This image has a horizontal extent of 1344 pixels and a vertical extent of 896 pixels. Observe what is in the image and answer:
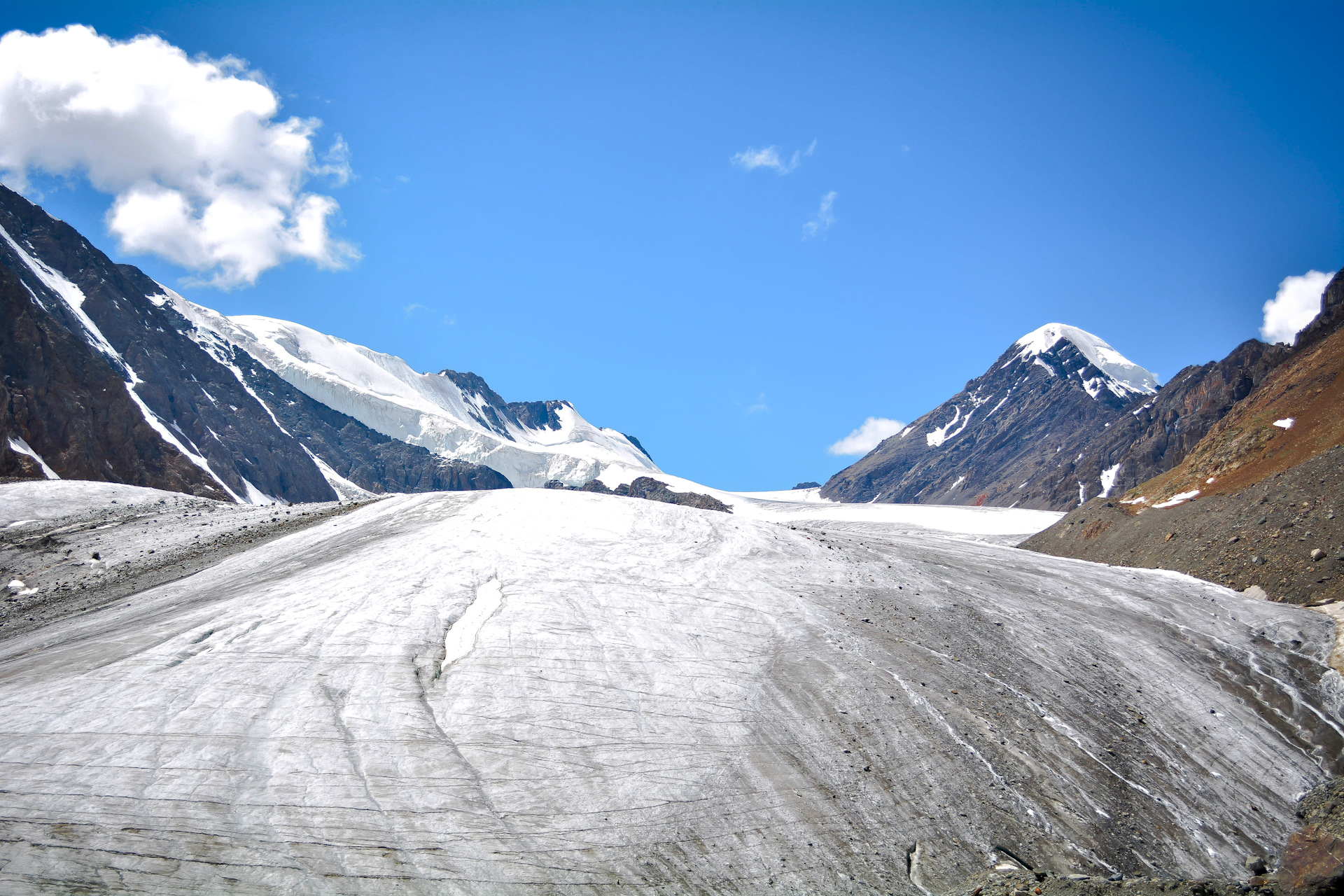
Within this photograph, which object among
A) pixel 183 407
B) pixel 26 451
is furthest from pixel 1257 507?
pixel 183 407

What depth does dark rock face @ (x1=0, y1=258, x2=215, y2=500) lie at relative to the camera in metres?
68.9

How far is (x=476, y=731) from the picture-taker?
12.9 m

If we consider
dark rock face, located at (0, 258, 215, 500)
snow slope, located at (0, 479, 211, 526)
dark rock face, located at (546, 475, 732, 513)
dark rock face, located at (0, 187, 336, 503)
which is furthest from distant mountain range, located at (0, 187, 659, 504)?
snow slope, located at (0, 479, 211, 526)

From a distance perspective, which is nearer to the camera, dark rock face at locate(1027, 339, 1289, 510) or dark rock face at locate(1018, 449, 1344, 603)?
dark rock face at locate(1018, 449, 1344, 603)

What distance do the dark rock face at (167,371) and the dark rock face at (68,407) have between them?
10.2 metres

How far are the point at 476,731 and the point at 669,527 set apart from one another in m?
12.2

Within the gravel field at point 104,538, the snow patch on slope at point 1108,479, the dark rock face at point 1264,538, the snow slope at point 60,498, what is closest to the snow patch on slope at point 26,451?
the snow slope at point 60,498

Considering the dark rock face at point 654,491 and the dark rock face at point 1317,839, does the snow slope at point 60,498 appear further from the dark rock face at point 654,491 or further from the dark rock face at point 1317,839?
the dark rock face at point 654,491

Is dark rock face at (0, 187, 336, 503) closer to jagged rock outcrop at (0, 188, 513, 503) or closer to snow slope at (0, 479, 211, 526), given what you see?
jagged rock outcrop at (0, 188, 513, 503)

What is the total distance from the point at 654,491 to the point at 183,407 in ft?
302

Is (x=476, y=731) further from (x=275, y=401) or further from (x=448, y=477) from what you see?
(x=275, y=401)

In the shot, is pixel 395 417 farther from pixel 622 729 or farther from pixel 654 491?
pixel 622 729

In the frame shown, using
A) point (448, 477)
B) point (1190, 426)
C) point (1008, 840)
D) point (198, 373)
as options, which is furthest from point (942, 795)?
point (448, 477)

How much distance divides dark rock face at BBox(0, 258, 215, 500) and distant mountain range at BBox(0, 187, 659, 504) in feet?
0.49
